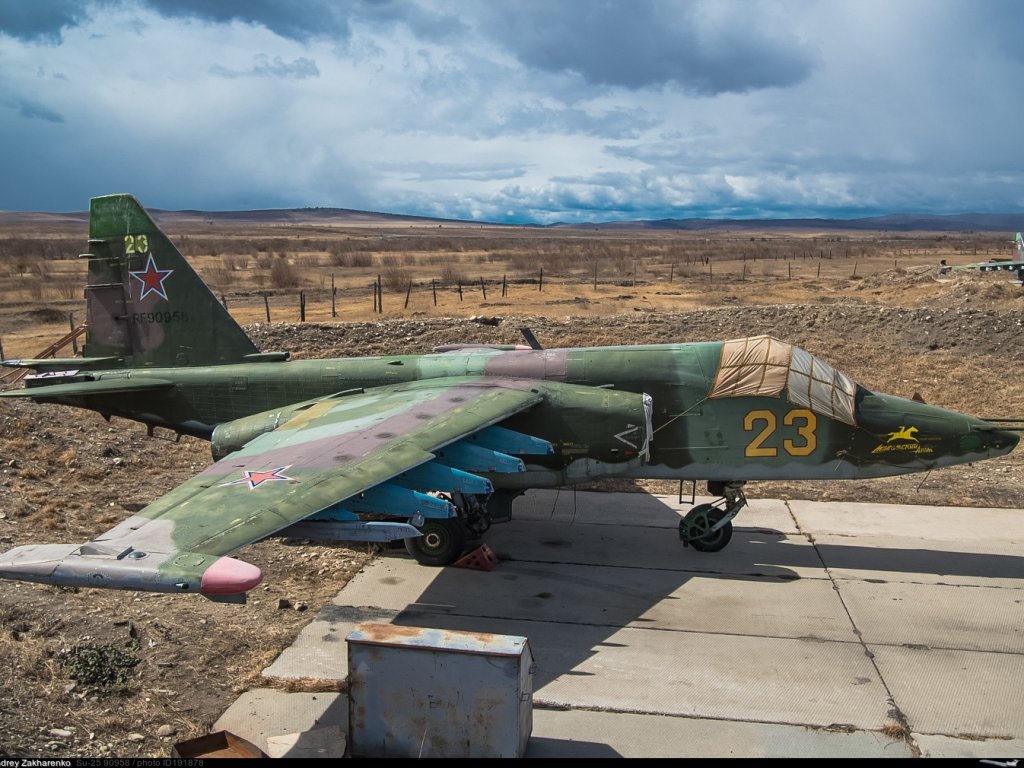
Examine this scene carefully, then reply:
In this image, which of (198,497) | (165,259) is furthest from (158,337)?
(198,497)

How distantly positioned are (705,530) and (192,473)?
30.4ft

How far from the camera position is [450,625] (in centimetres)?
960

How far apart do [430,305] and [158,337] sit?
23485 mm

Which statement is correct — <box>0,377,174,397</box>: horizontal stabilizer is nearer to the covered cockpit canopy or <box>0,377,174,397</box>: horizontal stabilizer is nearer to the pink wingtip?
the pink wingtip

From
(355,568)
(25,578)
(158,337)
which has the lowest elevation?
(355,568)

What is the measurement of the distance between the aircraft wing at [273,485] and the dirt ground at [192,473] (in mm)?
1791

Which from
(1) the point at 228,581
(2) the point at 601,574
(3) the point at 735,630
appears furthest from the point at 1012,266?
(1) the point at 228,581

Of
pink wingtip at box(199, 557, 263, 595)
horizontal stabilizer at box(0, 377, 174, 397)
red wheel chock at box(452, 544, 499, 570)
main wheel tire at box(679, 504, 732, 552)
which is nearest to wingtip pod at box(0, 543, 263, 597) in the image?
pink wingtip at box(199, 557, 263, 595)

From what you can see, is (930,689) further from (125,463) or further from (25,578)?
(125,463)

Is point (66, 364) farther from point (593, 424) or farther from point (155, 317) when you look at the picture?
point (593, 424)

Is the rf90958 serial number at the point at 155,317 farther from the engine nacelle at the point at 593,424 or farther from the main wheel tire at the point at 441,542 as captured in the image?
the engine nacelle at the point at 593,424

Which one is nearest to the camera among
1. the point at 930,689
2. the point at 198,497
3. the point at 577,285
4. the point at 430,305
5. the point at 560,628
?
the point at 198,497

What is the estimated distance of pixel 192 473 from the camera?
50.1ft

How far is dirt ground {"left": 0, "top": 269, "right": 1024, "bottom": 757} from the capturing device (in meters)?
7.51
